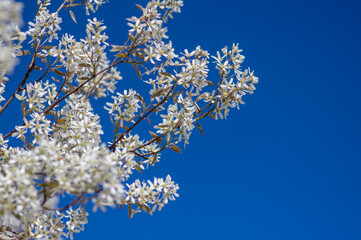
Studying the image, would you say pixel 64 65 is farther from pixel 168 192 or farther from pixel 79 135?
pixel 168 192

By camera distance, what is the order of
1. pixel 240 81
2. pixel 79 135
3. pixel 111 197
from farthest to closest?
1. pixel 240 81
2. pixel 79 135
3. pixel 111 197

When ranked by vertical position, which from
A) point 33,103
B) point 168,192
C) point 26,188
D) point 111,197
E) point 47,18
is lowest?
point 111,197

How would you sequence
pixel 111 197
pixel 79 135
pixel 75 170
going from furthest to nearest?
pixel 79 135, pixel 75 170, pixel 111 197

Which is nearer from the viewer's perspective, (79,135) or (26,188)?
(26,188)

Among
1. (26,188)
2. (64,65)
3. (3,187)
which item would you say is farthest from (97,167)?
(64,65)

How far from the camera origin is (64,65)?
8.93 ft

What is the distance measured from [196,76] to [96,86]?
0.76 metres

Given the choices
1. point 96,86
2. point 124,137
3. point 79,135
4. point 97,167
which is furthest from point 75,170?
point 96,86

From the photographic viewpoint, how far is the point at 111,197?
1610 millimetres

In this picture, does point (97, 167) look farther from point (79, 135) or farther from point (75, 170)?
point (79, 135)

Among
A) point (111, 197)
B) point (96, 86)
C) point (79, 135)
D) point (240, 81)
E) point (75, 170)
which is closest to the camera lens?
point (111, 197)

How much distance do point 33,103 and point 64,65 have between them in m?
0.40

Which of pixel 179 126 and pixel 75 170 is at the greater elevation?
pixel 179 126

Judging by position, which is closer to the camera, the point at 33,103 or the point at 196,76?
the point at 196,76
